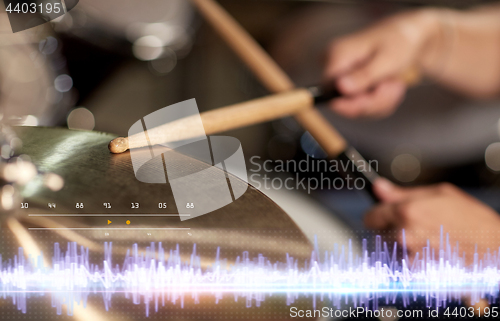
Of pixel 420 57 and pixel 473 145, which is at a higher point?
pixel 420 57

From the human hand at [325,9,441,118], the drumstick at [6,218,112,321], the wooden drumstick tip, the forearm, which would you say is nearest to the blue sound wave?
the drumstick at [6,218,112,321]

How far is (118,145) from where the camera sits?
0.33 m

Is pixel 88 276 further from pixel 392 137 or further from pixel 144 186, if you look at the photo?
pixel 392 137

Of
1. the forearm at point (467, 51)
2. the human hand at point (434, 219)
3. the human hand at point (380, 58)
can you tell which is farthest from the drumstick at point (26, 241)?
the forearm at point (467, 51)

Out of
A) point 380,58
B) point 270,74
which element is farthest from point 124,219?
point 380,58

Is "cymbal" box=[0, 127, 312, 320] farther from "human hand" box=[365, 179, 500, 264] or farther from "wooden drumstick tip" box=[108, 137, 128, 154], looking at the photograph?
"human hand" box=[365, 179, 500, 264]

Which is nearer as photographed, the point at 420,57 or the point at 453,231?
the point at 453,231

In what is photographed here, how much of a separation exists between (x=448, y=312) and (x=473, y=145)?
579mm

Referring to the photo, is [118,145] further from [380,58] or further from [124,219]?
[380,58]

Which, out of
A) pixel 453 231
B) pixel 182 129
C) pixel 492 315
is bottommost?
pixel 492 315

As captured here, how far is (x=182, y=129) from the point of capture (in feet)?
1.21

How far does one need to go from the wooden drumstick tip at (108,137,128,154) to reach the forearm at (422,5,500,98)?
734mm

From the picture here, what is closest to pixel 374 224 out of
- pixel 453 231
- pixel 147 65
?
pixel 453 231

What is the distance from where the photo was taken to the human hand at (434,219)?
455mm
